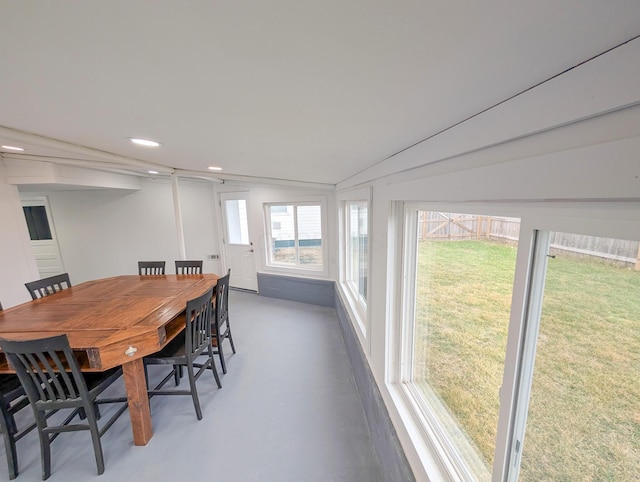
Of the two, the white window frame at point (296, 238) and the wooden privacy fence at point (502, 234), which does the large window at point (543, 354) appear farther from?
the white window frame at point (296, 238)

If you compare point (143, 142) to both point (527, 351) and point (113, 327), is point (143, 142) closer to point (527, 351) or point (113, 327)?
point (113, 327)

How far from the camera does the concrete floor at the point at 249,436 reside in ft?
5.25

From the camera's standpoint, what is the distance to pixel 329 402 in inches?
84.3

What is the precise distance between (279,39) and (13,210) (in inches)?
174

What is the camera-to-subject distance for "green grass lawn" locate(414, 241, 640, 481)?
1.70 feet

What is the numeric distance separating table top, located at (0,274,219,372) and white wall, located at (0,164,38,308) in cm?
77

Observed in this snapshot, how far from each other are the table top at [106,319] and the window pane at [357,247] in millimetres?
1792

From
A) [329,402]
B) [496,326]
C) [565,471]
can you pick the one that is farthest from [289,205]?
[565,471]

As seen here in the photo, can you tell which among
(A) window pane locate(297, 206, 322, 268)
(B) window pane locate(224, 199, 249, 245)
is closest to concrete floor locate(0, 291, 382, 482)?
(A) window pane locate(297, 206, 322, 268)

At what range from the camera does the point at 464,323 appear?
106 centimetres

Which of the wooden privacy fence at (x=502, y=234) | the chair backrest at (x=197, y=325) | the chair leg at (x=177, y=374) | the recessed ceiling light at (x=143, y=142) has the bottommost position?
the chair leg at (x=177, y=374)

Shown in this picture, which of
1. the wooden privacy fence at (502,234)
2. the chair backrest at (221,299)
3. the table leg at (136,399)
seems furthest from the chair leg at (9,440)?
the wooden privacy fence at (502,234)

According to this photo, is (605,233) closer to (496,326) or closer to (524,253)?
(524,253)

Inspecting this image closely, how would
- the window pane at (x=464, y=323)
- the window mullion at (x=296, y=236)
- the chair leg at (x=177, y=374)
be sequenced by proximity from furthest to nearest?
the window mullion at (x=296, y=236)
the chair leg at (x=177, y=374)
the window pane at (x=464, y=323)
